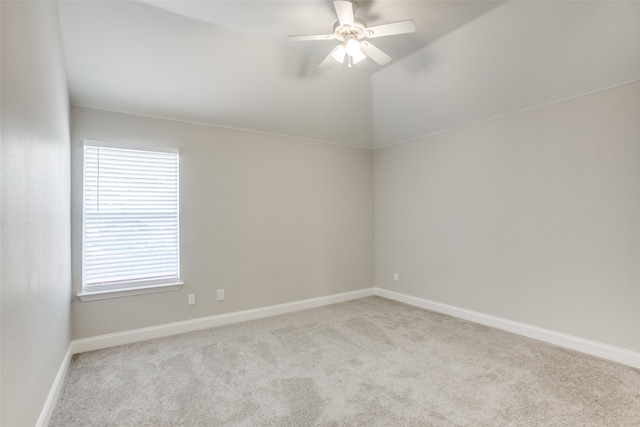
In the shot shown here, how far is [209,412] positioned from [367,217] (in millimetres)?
3500

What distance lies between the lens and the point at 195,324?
3535 millimetres

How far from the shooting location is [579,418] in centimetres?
194

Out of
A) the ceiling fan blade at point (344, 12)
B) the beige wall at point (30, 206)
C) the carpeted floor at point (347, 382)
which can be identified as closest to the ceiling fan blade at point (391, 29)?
the ceiling fan blade at point (344, 12)

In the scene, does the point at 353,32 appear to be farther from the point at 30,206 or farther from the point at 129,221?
the point at 129,221

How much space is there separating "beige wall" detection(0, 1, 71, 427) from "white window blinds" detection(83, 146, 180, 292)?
69cm

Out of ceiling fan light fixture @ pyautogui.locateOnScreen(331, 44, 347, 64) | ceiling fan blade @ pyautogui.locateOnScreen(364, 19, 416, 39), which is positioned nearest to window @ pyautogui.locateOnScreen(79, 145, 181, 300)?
ceiling fan light fixture @ pyautogui.locateOnScreen(331, 44, 347, 64)

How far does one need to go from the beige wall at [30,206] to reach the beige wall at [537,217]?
3872mm

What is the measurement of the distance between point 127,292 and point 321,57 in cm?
308

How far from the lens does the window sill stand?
9.84 ft

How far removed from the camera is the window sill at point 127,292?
300cm

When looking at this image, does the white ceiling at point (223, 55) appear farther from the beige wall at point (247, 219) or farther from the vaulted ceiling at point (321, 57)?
the beige wall at point (247, 219)

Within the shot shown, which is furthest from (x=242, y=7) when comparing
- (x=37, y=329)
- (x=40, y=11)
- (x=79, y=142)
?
(x=37, y=329)

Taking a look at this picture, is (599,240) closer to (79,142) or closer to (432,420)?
(432,420)

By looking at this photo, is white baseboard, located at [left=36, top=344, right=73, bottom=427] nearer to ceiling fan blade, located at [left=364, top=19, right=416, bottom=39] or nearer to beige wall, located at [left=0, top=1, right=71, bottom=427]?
beige wall, located at [left=0, top=1, right=71, bottom=427]
